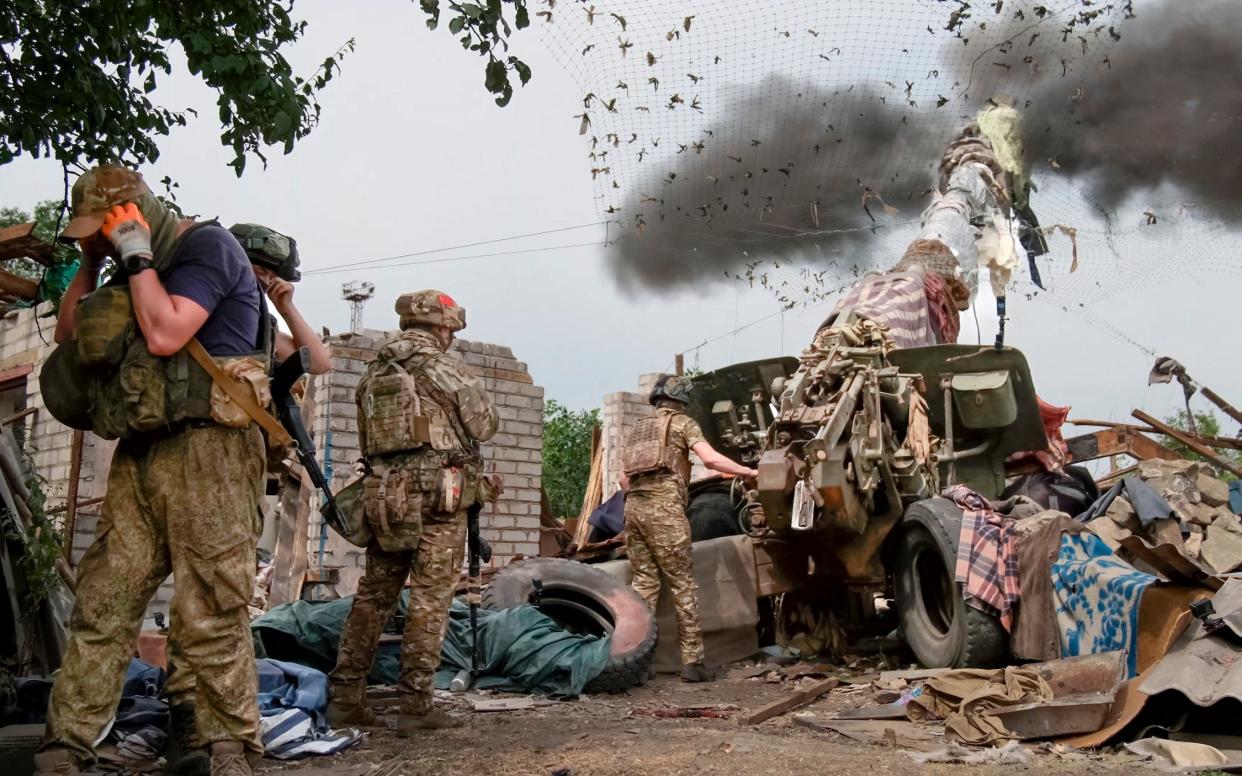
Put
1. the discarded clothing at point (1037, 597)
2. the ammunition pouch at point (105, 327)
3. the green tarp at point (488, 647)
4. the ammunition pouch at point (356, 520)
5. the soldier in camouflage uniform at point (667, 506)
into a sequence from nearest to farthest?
the ammunition pouch at point (105, 327), the ammunition pouch at point (356, 520), the green tarp at point (488, 647), the discarded clothing at point (1037, 597), the soldier in camouflage uniform at point (667, 506)

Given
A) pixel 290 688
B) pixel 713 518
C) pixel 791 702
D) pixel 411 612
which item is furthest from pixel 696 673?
pixel 290 688

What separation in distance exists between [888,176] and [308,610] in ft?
25.3

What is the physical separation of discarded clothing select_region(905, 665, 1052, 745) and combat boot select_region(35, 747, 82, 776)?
131 inches

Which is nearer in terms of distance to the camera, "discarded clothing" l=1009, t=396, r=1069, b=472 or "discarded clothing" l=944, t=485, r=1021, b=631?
"discarded clothing" l=944, t=485, r=1021, b=631

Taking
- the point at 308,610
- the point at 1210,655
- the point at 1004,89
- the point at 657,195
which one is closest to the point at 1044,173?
the point at 1004,89

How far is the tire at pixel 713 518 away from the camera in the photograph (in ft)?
31.0

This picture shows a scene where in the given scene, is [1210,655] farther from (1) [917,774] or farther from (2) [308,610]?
(2) [308,610]

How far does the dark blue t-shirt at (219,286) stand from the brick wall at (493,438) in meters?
6.64

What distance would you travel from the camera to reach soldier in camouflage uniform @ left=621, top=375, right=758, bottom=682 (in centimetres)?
714

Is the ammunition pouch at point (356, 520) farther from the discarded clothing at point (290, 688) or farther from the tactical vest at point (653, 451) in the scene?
the tactical vest at point (653, 451)

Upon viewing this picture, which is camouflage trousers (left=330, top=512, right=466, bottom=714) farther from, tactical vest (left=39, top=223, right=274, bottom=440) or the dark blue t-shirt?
tactical vest (left=39, top=223, right=274, bottom=440)

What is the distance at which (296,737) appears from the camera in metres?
4.18

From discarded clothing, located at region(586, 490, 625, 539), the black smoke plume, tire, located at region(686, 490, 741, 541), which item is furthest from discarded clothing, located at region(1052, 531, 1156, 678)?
the black smoke plume

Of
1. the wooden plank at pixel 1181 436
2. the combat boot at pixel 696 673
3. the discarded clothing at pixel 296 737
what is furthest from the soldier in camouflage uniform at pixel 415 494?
the wooden plank at pixel 1181 436
